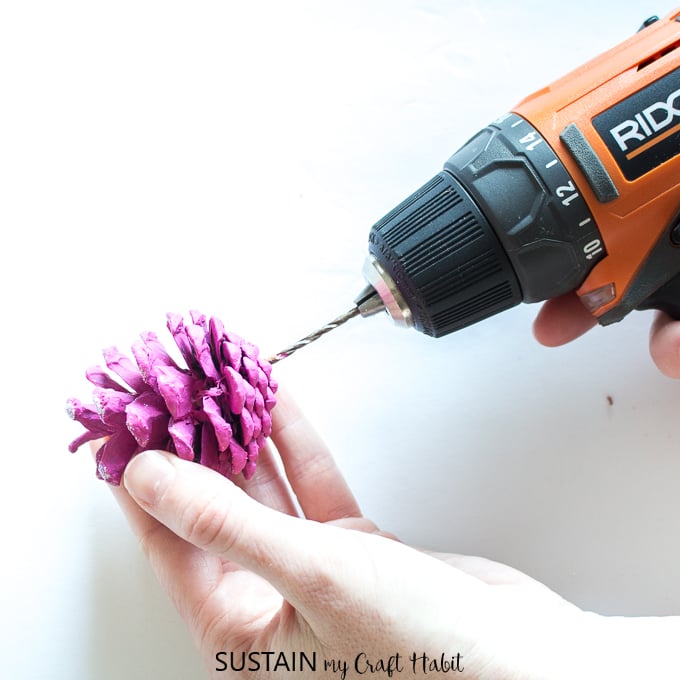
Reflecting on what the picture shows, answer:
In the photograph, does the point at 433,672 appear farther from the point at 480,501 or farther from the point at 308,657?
the point at 480,501

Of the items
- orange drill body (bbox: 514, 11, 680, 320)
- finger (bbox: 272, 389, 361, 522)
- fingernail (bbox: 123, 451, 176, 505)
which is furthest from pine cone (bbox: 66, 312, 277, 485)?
orange drill body (bbox: 514, 11, 680, 320)

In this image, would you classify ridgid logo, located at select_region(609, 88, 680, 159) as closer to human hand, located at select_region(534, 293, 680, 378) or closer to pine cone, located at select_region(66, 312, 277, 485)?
human hand, located at select_region(534, 293, 680, 378)

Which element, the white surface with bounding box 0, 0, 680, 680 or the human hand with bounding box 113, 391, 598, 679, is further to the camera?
the white surface with bounding box 0, 0, 680, 680

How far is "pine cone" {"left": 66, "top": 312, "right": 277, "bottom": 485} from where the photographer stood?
579mm

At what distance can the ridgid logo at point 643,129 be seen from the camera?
64 cm

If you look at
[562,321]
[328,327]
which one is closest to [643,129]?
[562,321]

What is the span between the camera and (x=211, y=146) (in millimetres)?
867

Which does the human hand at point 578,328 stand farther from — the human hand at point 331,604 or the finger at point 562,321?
the human hand at point 331,604

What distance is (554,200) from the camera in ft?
2.08

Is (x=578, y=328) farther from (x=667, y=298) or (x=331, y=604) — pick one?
(x=331, y=604)

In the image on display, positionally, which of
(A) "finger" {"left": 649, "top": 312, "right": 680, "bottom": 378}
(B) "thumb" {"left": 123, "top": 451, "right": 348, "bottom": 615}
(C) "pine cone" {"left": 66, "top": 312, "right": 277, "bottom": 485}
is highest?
(C) "pine cone" {"left": 66, "top": 312, "right": 277, "bottom": 485}

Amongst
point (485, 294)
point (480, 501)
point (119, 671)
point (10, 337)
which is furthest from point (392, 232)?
point (119, 671)

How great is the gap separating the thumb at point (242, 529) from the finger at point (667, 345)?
1.43ft

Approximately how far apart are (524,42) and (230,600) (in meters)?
0.76
